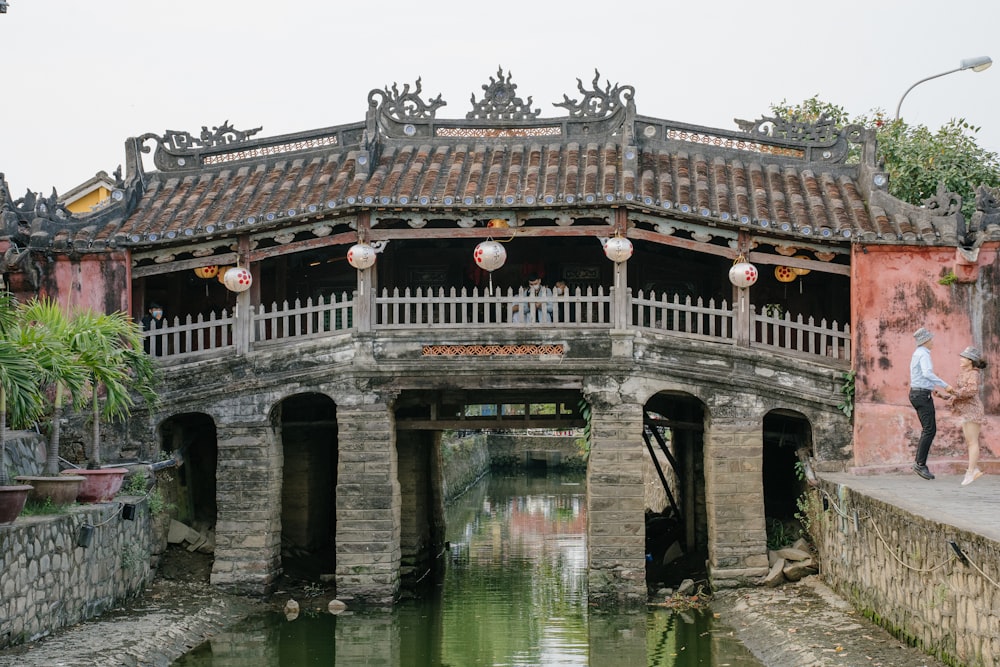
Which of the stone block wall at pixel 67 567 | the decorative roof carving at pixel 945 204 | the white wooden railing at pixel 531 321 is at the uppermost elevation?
the decorative roof carving at pixel 945 204

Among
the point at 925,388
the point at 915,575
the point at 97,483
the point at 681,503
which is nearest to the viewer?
the point at 915,575

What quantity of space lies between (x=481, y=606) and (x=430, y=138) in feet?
22.2

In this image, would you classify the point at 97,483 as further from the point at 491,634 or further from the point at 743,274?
the point at 743,274

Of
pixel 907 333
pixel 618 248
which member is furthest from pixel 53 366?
pixel 907 333

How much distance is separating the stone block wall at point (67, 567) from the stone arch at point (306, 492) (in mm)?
3121

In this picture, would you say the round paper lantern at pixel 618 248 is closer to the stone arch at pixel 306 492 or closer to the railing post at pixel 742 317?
the railing post at pixel 742 317

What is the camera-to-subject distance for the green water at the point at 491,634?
1356 cm

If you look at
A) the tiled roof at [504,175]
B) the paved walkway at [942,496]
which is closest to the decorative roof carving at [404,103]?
the tiled roof at [504,175]

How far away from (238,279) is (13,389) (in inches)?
197

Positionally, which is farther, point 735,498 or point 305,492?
point 305,492

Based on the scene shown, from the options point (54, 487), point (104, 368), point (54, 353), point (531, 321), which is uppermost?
point (531, 321)

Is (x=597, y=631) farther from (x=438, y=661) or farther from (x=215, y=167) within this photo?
(x=215, y=167)

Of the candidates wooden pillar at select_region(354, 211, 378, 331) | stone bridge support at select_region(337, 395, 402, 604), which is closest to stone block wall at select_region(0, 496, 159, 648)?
stone bridge support at select_region(337, 395, 402, 604)

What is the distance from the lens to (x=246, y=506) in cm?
1616
